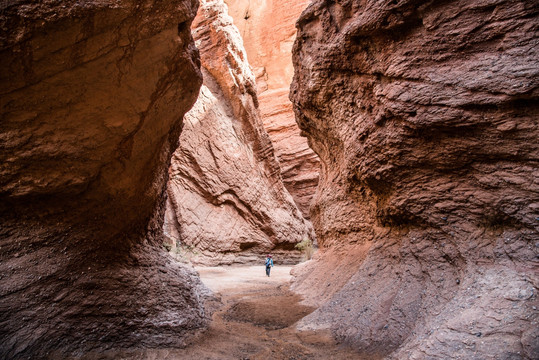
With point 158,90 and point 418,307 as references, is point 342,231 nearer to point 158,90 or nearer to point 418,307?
point 418,307

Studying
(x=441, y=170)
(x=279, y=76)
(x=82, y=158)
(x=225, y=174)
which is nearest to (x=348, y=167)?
(x=441, y=170)

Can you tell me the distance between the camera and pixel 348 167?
6.27 metres

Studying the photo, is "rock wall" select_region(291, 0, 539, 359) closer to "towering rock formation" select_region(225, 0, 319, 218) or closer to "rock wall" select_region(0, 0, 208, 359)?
"rock wall" select_region(0, 0, 208, 359)

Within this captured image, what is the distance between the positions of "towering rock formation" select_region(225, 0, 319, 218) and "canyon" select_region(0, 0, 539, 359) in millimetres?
18007

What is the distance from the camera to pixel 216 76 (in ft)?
58.4

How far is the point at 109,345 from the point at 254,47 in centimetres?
2787

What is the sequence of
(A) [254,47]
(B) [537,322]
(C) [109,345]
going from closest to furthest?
(B) [537,322]
(C) [109,345]
(A) [254,47]

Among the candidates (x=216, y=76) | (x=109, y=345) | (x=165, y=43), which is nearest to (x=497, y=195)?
(x=165, y=43)

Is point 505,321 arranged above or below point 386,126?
below

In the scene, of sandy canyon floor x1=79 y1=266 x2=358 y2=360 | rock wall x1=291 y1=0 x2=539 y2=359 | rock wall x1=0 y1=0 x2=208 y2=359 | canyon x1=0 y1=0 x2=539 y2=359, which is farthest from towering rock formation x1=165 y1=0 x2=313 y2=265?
rock wall x1=0 y1=0 x2=208 y2=359

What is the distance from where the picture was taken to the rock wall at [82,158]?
9.43ft

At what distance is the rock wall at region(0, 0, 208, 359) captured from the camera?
2.88m

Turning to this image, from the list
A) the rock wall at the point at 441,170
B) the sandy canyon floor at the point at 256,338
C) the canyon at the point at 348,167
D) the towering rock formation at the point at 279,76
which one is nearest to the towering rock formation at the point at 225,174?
the towering rock formation at the point at 279,76

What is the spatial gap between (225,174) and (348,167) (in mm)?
10661
